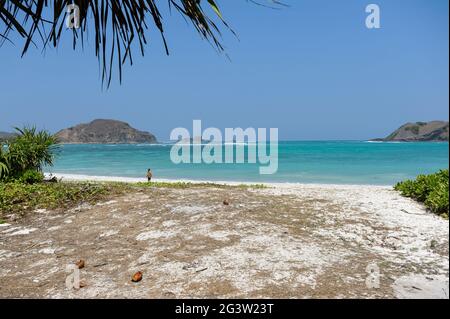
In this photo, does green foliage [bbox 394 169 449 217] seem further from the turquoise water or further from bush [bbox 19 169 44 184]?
bush [bbox 19 169 44 184]

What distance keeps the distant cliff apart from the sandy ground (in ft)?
584

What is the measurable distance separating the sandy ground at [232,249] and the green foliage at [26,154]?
398cm

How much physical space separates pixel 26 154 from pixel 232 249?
29.4 feet

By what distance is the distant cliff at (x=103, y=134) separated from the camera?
17625cm

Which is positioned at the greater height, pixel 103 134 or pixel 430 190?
pixel 103 134

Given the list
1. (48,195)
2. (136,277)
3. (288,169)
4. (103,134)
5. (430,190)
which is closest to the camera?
(136,277)

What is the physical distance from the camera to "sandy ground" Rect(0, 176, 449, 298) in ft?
12.5

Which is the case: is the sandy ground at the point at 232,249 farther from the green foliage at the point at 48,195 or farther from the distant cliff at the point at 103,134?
the distant cliff at the point at 103,134

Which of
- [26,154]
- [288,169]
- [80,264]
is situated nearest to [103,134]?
[288,169]

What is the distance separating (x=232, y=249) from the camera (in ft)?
15.8

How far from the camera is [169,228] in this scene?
587 centimetres

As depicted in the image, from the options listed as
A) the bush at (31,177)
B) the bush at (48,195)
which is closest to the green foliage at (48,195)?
the bush at (48,195)

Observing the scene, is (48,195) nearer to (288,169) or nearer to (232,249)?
(232,249)

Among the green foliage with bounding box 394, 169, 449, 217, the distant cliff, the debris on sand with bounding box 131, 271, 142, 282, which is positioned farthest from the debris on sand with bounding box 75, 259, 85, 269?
the distant cliff
